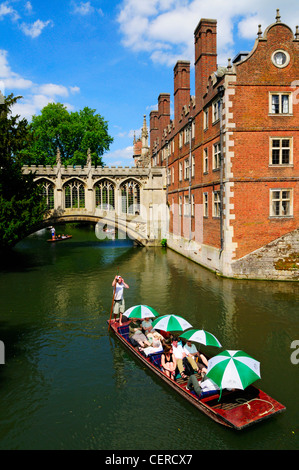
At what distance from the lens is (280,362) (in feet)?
36.7

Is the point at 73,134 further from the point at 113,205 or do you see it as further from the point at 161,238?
the point at 161,238

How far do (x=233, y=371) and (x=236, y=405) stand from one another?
1.13 meters

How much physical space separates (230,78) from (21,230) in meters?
18.5

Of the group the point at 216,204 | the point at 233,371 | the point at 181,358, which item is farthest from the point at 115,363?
the point at 216,204

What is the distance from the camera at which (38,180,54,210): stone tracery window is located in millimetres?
38594

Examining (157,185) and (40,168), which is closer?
(40,168)

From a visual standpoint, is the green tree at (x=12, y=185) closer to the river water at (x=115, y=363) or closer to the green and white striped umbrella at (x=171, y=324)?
the river water at (x=115, y=363)

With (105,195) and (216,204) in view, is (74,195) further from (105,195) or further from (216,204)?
(216,204)

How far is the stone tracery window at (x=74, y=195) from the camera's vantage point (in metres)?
39.3

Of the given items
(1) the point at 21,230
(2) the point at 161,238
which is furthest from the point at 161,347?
(2) the point at 161,238

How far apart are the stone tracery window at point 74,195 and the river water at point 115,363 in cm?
1657
